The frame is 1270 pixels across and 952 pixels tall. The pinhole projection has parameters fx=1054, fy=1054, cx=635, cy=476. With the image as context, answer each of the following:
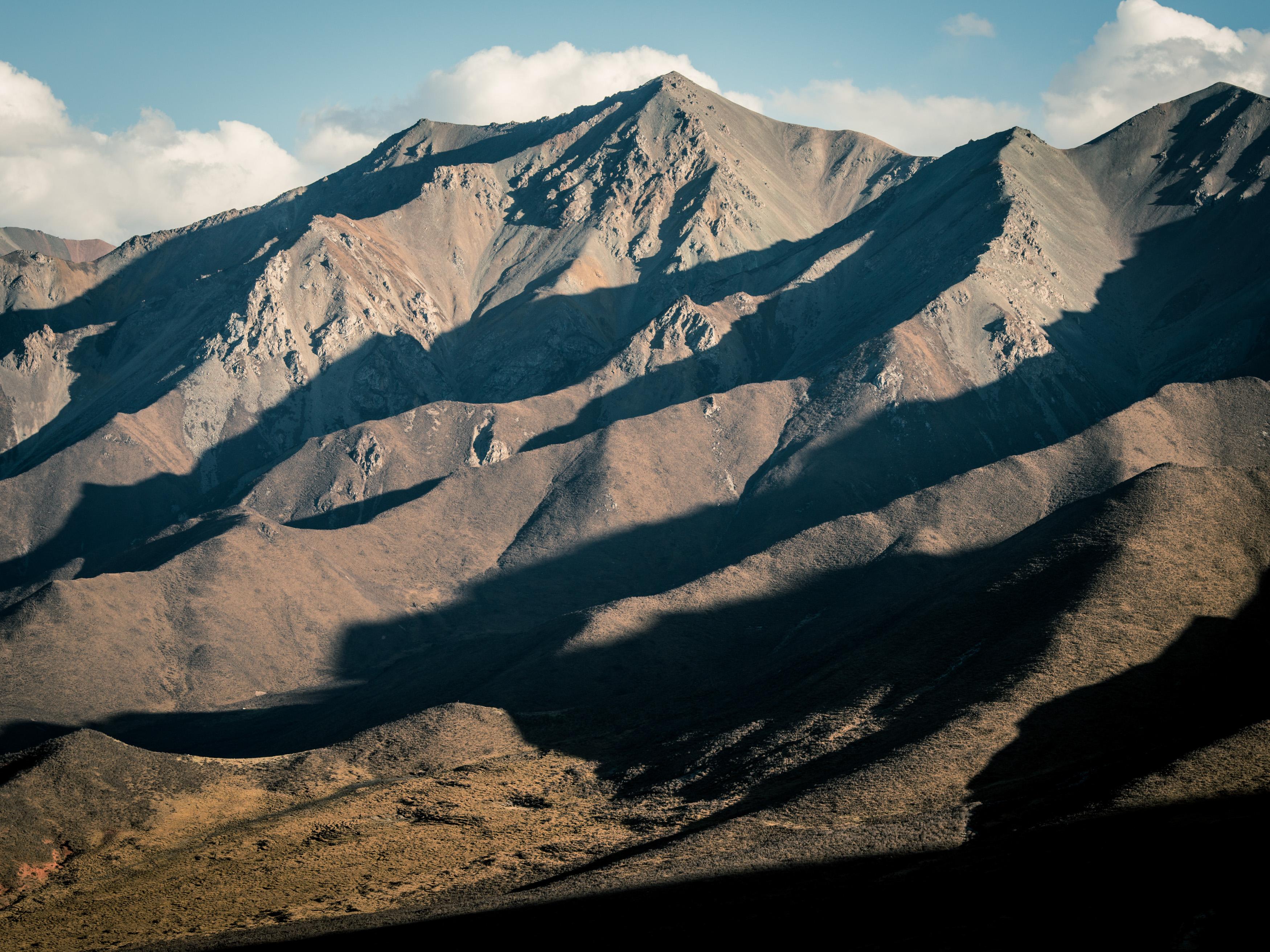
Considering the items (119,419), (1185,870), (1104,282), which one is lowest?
(1185,870)

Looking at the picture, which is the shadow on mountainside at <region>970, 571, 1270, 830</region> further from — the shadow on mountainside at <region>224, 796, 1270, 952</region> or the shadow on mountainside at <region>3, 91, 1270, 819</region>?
the shadow on mountainside at <region>224, 796, 1270, 952</region>

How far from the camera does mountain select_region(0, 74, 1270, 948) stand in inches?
2126

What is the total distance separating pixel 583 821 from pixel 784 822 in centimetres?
1353

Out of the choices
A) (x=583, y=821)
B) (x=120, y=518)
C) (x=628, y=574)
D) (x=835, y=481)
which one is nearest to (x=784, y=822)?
(x=583, y=821)

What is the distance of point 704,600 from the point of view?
104m

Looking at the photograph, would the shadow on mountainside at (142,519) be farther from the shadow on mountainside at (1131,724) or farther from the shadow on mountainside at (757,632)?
the shadow on mountainside at (1131,724)

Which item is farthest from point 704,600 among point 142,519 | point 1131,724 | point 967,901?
point 142,519

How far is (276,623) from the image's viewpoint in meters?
129

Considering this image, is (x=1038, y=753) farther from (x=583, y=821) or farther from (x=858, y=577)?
(x=858, y=577)

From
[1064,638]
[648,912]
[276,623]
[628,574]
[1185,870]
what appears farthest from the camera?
[628,574]

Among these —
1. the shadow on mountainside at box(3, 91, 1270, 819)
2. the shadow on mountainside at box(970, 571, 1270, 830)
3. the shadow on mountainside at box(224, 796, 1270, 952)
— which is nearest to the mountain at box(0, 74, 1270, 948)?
the shadow on mountainside at box(970, 571, 1270, 830)

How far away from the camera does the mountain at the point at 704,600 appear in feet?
177

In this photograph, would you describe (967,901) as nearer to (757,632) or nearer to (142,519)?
(757,632)

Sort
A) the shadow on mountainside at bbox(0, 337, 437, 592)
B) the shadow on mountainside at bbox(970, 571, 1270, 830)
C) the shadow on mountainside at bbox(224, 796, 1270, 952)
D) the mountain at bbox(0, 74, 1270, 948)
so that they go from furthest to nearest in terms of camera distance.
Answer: the shadow on mountainside at bbox(0, 337, 437, 592)
the mountain at bbox(0, 74, 1270, 948)
the shadow on mountainside at bbox(970, 571, 1270, 830)
the shadow on mountainside at bbox(224, 796, 1270, 952)
